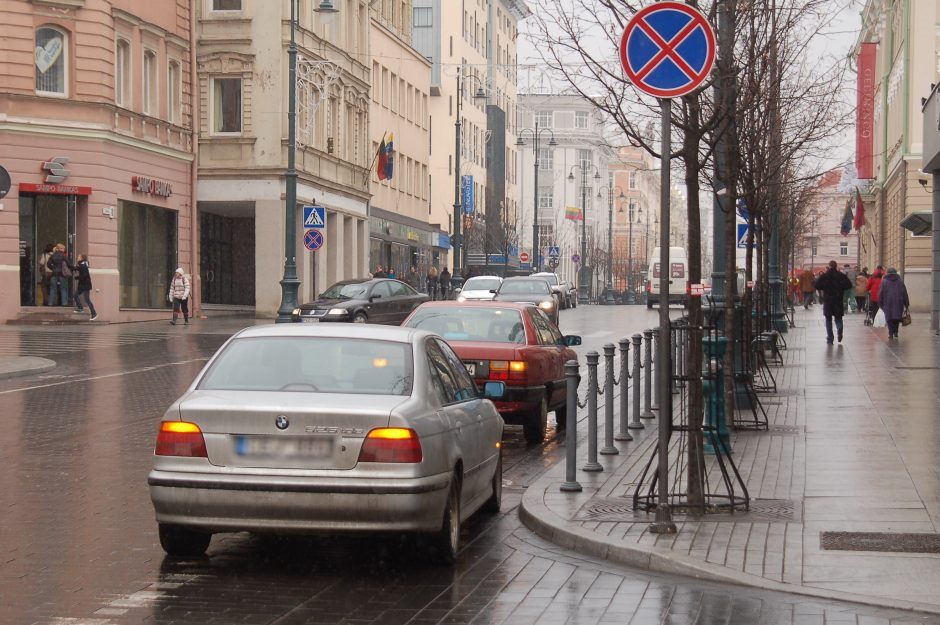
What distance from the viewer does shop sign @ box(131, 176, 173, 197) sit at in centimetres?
4069

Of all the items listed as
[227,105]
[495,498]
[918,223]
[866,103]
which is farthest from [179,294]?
[866,103]

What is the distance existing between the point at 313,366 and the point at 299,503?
110 cm

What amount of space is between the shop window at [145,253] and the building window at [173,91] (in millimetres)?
3022

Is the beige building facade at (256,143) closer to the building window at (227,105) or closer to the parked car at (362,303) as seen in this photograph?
the building window at (227,105)

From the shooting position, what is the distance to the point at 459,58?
92250 mm

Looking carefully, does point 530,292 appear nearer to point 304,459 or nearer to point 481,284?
point 481,284

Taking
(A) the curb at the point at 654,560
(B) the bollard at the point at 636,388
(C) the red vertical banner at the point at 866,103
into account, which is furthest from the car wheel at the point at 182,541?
(C) the red vertical banner at the point at 866,103

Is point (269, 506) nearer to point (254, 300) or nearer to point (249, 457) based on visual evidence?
point (249, 457)

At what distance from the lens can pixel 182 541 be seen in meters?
8.43

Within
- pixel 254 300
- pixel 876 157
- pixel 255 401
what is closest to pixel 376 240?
pixel 254 300

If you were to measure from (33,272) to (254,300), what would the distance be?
50.7 feet

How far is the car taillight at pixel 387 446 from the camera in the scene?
7.87 m

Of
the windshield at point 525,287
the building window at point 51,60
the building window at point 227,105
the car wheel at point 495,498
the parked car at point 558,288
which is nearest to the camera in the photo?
the car wheel at point 495,498

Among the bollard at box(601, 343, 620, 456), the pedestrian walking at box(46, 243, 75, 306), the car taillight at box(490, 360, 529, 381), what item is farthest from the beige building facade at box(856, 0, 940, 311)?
the car taillight at box(490, 360, 529, 381)
